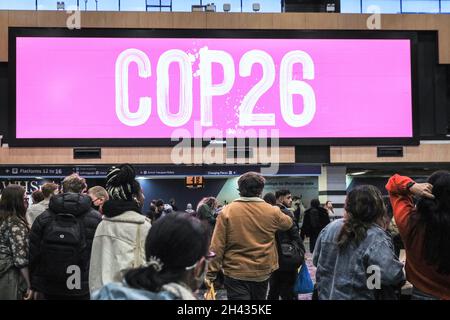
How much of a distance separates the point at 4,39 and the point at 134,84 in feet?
12.9

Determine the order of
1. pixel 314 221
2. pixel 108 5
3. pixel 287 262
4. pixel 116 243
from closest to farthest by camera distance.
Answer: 1. pixel 116 243
2. pixel 287 262
3. pixel 314 221
4. pixel 108 5

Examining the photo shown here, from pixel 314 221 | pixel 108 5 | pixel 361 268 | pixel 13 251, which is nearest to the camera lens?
pixel 361 268

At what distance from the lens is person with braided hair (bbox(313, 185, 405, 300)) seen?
273cm

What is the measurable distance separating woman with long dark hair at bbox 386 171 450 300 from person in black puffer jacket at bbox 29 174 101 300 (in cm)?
217

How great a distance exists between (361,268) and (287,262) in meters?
2.36

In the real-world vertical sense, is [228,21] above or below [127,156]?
above

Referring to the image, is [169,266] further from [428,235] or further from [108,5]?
[108,5]

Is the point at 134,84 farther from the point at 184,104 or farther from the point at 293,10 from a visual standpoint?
the point at 293,10

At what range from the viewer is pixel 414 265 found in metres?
2.92

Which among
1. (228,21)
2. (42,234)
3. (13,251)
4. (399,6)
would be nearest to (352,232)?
(42,234)

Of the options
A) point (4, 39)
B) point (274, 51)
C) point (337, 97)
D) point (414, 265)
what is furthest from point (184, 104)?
point (414, 265)

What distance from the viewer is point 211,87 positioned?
14.3m

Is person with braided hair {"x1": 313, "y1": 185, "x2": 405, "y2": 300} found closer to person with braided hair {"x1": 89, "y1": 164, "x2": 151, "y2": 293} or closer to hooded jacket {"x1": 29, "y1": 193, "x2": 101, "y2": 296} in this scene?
person with braided hair {"x1": 89, "y1": 164, "x2": 151, "y2": 293}

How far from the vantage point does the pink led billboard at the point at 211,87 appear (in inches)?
547
